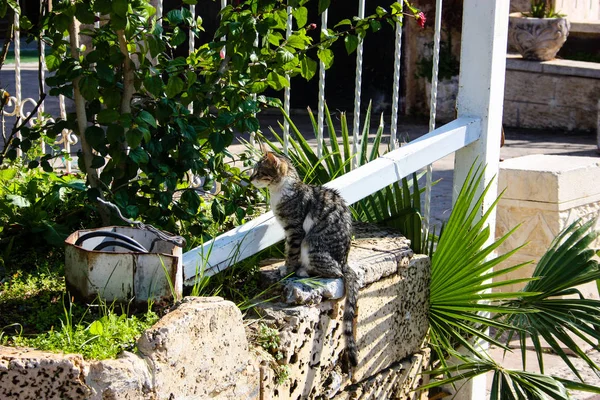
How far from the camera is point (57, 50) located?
11.8ft

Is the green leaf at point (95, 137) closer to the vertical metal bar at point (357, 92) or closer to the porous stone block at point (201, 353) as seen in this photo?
the porous stone block at point (201, 353)

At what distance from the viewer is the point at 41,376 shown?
251 cm

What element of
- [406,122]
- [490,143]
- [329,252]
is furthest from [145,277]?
[406,122]

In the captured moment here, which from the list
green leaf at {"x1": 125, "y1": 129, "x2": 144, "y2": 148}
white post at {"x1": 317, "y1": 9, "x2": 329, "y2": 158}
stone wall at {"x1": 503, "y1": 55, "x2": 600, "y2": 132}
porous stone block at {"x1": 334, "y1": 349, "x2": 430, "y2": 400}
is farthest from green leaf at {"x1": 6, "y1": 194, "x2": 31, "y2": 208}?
stone wall at {"x1": 503, "y1": 55, "x2": 600, "y2": 132}

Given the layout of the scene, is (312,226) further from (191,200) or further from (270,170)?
(191,200)

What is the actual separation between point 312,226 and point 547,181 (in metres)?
2.87

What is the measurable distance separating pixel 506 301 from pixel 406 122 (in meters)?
8.16

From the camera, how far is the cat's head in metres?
3.70

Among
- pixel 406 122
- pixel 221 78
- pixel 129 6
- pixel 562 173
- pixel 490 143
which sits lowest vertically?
pixel 406 122

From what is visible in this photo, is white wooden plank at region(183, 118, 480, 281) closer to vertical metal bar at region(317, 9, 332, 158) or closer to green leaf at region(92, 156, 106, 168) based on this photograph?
vertical metal bar at region(317, 9, 332, 158)

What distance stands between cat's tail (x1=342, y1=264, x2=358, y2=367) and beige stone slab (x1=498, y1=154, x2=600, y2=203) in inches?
102

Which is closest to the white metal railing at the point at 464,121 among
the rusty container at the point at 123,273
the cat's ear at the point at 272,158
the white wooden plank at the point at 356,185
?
the white wooden plank at the point at 356,185

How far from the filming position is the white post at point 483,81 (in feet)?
13.9

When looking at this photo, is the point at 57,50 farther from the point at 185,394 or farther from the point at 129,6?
the point at 185,394
